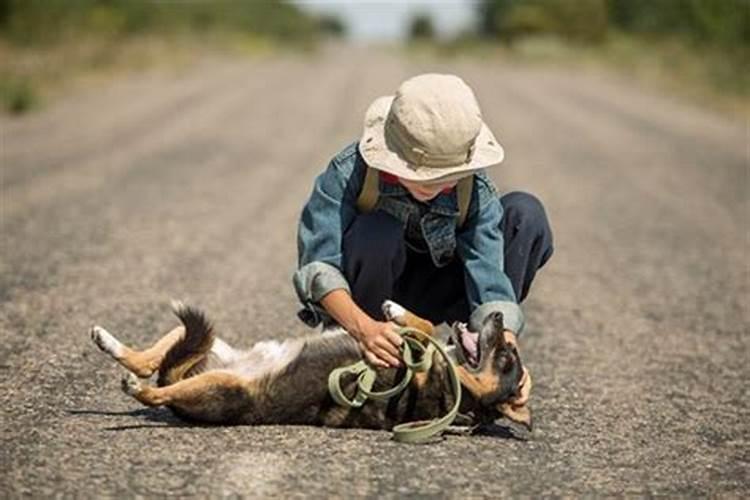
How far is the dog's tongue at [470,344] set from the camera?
4.62 metres

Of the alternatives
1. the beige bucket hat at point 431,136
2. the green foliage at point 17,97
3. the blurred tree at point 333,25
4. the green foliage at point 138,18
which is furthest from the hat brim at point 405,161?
the blurred tree at point 333,25

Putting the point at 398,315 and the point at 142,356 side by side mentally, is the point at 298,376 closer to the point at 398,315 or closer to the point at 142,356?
the point at 398,315

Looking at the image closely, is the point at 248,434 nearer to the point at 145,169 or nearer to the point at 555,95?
the point at 145,169

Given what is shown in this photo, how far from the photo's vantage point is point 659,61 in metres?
37.7

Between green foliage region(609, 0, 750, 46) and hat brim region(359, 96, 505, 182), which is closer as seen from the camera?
hat brim region(359, 96, 505, 182)

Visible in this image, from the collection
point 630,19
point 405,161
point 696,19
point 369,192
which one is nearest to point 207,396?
point 369,192

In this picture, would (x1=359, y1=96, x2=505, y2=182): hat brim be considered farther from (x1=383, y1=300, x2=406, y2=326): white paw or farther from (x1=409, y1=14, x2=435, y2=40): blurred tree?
(x1=409, y1=14, x2=435, y2=40): blurred tree

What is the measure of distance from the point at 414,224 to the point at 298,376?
690mm

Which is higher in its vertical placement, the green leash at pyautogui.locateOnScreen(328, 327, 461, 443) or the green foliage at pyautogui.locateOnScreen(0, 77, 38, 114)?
the green leash at pyautogui.locateOnScreen(328, 327, 461, 443)

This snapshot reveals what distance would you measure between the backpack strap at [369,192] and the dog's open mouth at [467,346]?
1.69 ft

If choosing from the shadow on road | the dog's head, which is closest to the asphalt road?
the shadow on road

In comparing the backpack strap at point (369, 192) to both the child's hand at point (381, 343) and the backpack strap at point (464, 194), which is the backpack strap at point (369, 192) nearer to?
the backpack strap at point (464, 194)

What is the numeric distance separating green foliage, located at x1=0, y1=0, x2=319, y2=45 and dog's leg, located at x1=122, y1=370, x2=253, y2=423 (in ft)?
94.9

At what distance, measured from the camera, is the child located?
4.40 metres
